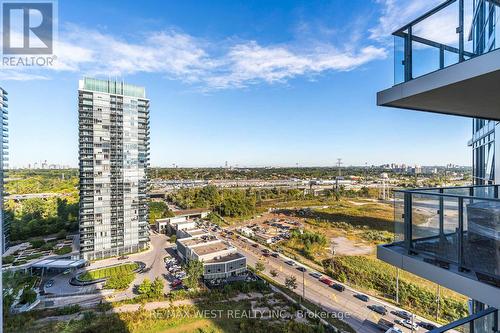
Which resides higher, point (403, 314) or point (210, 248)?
point (210, 248)

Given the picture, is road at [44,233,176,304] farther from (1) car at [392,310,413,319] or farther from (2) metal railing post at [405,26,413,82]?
(2) metal railing post at [405,26,413,82]

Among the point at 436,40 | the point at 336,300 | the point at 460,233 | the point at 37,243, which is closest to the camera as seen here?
the point at 460,233

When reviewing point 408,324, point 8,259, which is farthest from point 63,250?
point 408,324

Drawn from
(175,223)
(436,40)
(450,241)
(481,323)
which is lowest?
(175,223)

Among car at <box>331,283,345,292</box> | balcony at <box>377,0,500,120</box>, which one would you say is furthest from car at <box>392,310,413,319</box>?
balcony at <box>377,0,500,120</box>

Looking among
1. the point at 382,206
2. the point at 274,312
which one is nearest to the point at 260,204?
the point at 382,206

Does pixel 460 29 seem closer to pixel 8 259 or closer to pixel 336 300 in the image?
pixel 336 300
